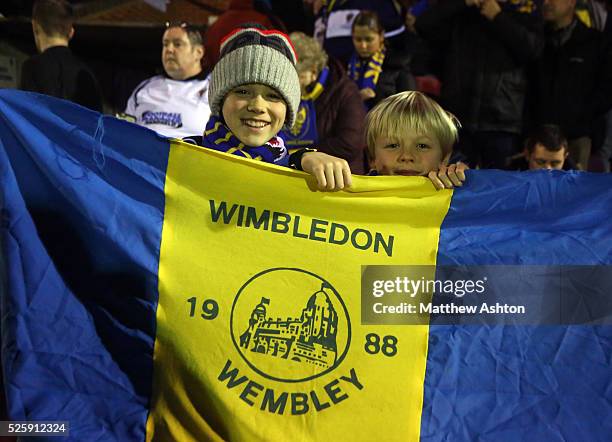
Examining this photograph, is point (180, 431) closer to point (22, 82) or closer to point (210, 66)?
point (22, 82)

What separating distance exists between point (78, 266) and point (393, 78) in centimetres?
329

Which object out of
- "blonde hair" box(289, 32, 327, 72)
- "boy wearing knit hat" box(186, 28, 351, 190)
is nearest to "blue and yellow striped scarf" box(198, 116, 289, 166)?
"boy wearing knit hat" box(186, 28, 351, 190)

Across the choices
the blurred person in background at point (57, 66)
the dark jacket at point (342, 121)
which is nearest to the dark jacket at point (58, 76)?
the blurred person in background at point (57, 66)

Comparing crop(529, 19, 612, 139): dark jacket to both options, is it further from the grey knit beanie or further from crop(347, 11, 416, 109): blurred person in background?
the grey knit beanie

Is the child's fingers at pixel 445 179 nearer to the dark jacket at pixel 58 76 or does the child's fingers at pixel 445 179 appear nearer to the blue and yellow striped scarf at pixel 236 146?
the blue and yellow striped scarf at pixel 236 146

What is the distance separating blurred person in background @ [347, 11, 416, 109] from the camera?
5227mm

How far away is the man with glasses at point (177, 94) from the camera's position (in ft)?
15.8

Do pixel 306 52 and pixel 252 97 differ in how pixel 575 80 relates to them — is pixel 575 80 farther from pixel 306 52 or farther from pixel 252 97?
pixel 252 97

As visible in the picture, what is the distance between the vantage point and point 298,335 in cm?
251

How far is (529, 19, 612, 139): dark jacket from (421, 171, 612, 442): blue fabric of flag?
2.53m

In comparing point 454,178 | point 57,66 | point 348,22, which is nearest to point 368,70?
point 348,22

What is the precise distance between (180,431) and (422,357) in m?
0.80

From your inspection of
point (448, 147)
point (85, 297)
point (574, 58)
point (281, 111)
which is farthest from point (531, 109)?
point (85, 297)

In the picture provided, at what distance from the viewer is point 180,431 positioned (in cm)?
245
